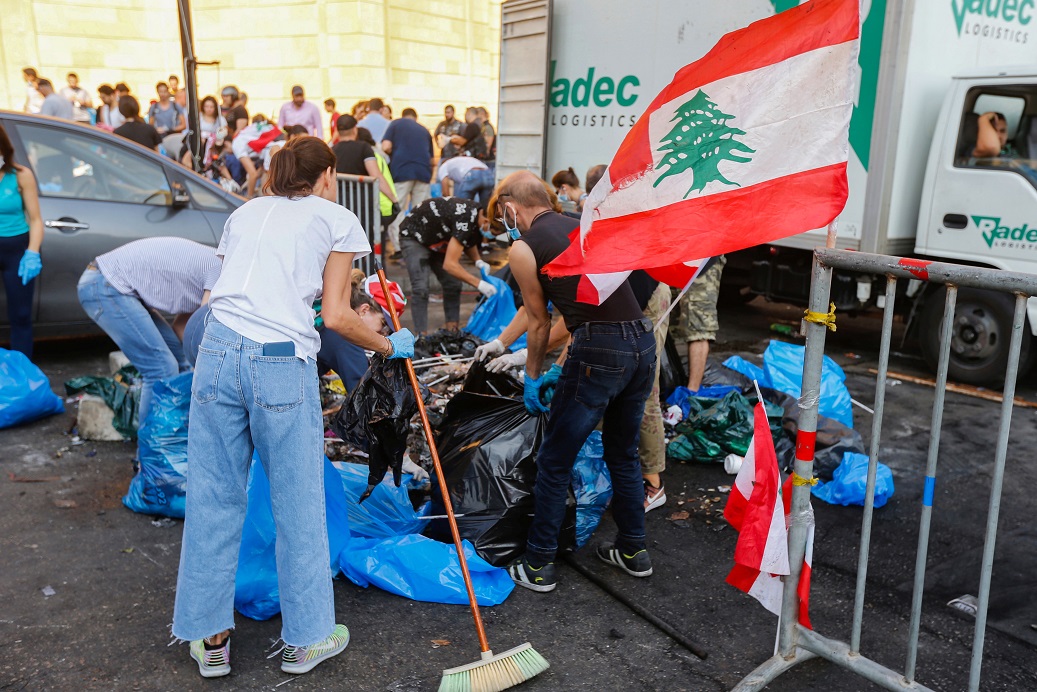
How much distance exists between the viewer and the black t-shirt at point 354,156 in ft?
29.0

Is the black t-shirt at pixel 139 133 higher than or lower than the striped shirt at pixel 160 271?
higher

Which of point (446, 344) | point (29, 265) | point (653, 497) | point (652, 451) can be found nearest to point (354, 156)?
point (446, 344)

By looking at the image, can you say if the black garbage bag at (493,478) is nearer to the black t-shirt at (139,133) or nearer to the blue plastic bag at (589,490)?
the blue plastic bag at (589,490)

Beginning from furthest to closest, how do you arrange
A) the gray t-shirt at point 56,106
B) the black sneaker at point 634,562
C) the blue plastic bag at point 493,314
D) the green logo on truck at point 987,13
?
the gray t-shirt at point 56,106 < the blue plastic bag at point 493,314 < the green logo on truck at point 987,13 < the black sneaker at point 634,562

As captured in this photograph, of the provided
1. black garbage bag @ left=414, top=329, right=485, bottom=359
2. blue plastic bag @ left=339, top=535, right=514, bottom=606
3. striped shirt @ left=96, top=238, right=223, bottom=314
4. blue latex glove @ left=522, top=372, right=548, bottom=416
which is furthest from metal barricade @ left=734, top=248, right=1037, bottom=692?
black garbage bag @ left=414, top=329, right=485, bottom=359

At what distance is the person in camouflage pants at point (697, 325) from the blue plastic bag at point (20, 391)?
400 cm

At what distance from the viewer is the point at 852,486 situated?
424 centimetres

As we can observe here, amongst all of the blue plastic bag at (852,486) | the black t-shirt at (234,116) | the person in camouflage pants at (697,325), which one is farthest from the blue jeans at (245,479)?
the black t-shirt at (234,116)

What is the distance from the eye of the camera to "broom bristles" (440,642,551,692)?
2672mm

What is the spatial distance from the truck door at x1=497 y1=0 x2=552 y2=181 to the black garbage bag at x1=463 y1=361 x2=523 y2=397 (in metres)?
5.07

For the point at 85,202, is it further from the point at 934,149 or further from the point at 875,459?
the point at 934,149

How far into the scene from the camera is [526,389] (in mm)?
3609

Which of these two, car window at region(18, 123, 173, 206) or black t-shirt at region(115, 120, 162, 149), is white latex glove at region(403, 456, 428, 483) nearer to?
car window at region(18, 123, 173, 206)

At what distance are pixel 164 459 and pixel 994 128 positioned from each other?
5914mm
